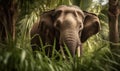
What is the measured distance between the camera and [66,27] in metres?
8.91

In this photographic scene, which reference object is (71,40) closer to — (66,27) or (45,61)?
(66,27)

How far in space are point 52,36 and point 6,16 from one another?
1321 mm

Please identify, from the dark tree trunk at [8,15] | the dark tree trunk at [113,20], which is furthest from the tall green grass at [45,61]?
the dark tree trunk at [8,15]

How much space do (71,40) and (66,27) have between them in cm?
52

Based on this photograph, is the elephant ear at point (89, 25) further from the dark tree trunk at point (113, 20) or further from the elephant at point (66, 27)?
the dark tree trunk at point (113, 20)

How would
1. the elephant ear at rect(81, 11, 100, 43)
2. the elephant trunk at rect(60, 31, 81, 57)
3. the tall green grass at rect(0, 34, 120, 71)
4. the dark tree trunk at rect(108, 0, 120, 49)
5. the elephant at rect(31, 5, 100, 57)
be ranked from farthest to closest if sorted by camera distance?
the elephant ear at rect(81, 11, 100, 43), the elephant at rect(31, 5, 100, 57), the elephant trunk at rect(60, 31, 81, 57), the dark tree trunk at rect(108, 0, 120, 49), the tall green grass at rect(0, 34, 120, 71)

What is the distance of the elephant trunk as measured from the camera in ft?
27.6

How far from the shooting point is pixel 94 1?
65.7 ft

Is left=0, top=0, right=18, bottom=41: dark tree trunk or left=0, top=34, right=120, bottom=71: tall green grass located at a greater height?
left=0, top=0, right=18, bottom=41: dark tree trunk

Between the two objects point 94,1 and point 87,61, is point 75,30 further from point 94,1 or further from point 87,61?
point 94,1

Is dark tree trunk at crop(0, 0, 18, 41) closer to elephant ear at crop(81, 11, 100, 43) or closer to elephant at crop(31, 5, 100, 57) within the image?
elephant at crop(31, 5, 100, 57)

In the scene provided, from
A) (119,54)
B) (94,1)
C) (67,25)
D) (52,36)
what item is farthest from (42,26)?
(94,1)

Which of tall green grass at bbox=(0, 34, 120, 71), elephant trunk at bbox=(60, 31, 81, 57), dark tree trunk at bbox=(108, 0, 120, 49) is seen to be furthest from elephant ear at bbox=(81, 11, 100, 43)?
tall green grass at bbox=(0, 34, 120, 71)

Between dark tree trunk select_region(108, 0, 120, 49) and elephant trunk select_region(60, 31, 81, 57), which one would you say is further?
elephant trunk select_region(60, 31, 81, 57)
